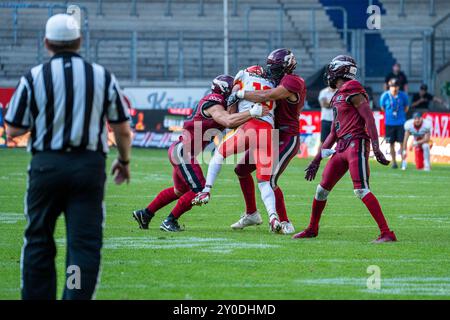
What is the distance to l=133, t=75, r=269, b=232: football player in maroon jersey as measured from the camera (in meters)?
12.3

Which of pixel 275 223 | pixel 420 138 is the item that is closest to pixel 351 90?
pixel 275 223

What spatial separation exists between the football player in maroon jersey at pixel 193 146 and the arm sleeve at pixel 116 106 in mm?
5109

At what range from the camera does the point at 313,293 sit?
8.16 metres

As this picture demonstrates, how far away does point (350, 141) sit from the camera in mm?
11461

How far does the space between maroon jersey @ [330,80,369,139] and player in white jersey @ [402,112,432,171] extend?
42.0ft

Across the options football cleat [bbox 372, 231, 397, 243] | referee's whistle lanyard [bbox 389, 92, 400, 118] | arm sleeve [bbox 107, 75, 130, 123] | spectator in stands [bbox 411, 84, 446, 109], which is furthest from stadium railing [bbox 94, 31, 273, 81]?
arm sleeve [bbox 107, 75, 130, 123]

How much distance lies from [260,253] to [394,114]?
15.2 meters

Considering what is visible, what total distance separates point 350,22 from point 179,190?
78.6ft

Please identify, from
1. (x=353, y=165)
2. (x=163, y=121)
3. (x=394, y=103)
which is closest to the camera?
(x=353, y=165)

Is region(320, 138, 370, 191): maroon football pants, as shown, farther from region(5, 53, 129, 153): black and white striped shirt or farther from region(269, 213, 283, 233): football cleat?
region(5, 53, 129, 153): black and white striped shirt

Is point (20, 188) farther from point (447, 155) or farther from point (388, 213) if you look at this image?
point (447, 155)

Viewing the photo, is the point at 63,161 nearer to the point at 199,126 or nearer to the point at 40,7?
the point at 199,126

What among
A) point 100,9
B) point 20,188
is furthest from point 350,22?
point 20,188

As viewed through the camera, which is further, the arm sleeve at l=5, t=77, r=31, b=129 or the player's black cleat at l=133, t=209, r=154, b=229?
the player's black cleat at l=133, t=209, r=154, b=229
